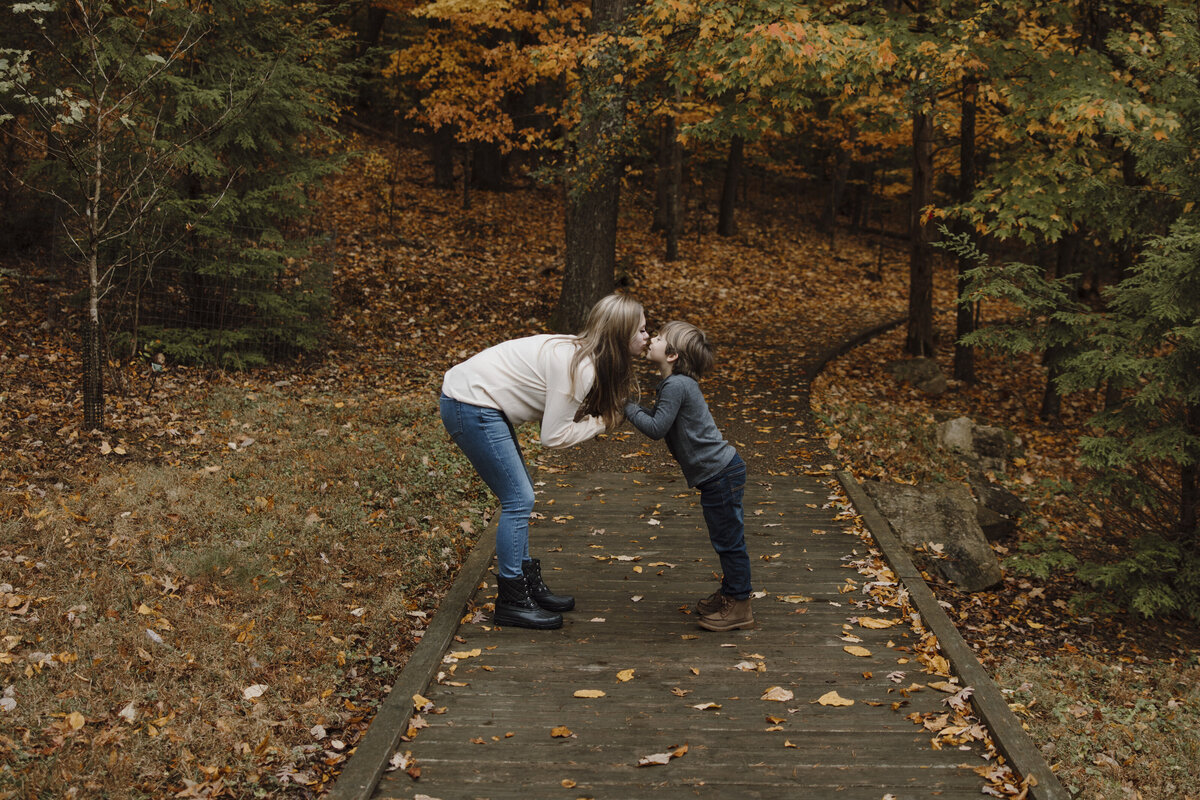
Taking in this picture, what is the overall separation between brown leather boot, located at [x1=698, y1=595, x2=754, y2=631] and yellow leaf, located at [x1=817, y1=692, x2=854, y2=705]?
876mm

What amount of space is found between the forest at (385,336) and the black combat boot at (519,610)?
0.71 m

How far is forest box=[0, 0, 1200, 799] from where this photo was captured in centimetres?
497

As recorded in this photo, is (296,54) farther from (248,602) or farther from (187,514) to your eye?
(248,602)

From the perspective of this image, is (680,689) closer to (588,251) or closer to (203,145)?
(203,145)

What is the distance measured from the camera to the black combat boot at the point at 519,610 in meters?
5.32

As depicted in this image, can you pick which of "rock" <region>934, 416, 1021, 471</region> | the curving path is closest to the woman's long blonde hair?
the curving path

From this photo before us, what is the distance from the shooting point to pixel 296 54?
39.0 feet

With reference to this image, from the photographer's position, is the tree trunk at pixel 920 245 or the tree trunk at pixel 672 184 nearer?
the tree trunk at pixel 920 245

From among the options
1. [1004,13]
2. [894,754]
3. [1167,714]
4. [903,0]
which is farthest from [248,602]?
[903,0]

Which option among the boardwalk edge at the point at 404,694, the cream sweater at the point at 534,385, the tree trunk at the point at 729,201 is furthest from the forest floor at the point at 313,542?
the tree trunk at the point at 729,201

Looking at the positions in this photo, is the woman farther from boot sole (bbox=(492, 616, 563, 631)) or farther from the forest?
the forest

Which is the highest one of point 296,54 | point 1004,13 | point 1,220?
point 1004,13

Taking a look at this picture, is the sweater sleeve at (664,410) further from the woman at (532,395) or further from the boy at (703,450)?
the woman at (532,395)

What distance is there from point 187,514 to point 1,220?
31.6ft
